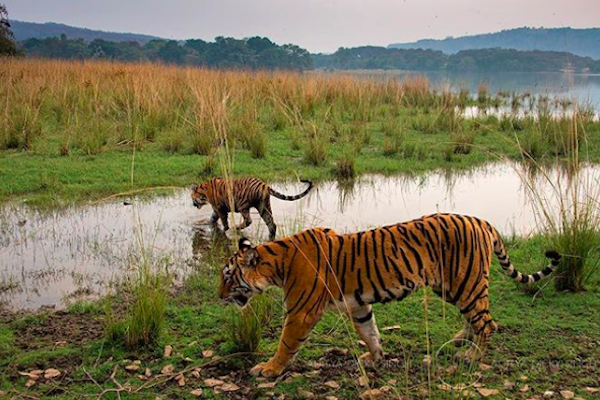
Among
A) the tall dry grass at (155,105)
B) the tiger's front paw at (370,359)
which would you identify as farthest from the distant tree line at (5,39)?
the tiger's front paw at (370,359)

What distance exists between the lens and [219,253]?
692 centimetres

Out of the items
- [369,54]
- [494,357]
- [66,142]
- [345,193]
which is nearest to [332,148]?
[345,193]

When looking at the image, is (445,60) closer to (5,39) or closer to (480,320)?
(5,39)

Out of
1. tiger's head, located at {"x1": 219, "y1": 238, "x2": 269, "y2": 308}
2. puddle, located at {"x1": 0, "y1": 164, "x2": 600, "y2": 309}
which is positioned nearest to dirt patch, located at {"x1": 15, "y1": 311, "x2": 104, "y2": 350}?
puddle, located at {"x1": 0, "y1": 164, "x2": 600, "y2": 309}

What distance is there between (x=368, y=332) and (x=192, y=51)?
51865mm

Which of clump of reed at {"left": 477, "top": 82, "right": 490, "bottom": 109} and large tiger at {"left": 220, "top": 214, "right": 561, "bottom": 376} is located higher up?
clump of reed at {"left": 477, "top": 82, "right": 490, "bottom": 109}

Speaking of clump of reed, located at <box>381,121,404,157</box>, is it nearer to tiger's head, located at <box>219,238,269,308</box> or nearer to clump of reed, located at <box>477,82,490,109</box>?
tiger's head, located at <box>219,238,269,308</box>

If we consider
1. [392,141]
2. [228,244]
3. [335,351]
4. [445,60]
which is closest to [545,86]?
[392,141]

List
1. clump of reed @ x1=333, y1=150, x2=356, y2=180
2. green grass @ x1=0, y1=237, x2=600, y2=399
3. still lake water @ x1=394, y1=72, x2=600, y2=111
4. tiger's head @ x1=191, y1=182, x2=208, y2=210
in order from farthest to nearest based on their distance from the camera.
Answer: still lake water @ x1=394, y1=72, x2=600, y2=111 < clump of reed @ x1=333, y1=150, x2=356, y2=180 < tiger's head @ x1=191, y1=182, x2=208, y2=210 < green grass @ x1=0, y1=237, x2=600, y2=399

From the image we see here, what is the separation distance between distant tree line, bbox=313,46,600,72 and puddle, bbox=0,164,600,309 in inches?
1785

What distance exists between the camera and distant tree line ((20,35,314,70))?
163 feet

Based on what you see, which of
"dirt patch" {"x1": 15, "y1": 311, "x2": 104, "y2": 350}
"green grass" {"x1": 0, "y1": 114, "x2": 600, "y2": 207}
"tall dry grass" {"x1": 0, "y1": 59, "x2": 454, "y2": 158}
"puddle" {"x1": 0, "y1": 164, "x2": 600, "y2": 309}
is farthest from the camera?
"tall dry grass" {"x1": 0, "y1": 59, "x2": 454, "y2": 158}

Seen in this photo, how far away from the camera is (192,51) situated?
53.6 metres

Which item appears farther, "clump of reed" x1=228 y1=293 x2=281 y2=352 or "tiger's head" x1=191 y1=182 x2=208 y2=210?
"tiger's head" x1=191 y1=182 x2=208 y2=210
